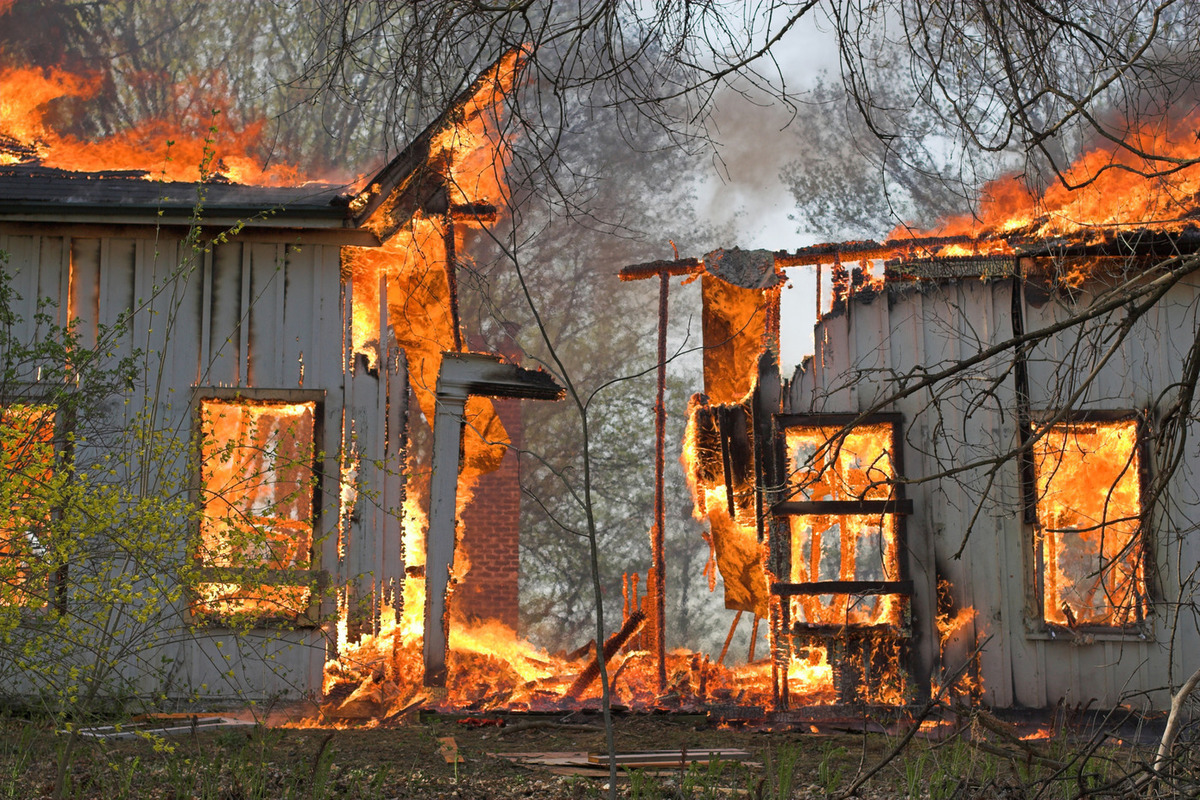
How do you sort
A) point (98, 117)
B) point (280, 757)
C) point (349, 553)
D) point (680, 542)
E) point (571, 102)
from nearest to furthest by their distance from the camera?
1. point (280, 757)
2. point (349, 553)
3. point (98, 117)
4. point (571, 102)
5. point (680, 542)

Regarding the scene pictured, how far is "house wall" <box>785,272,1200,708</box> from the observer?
30.3 feet

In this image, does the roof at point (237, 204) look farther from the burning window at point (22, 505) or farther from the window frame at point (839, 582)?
the window frame at point (839, 582)

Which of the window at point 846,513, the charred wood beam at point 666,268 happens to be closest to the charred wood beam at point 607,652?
the window at point 846,513

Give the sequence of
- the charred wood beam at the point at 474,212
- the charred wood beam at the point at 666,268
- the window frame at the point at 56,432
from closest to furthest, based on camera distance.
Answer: the window frame at the point at 56,432, the charred wood beam at the point at 474,212, the charred wood beam at the point at 666,268

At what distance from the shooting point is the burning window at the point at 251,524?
6480mm

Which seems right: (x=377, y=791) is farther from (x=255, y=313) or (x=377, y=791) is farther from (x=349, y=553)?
(x=255, y=313)

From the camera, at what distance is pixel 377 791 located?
5.41m

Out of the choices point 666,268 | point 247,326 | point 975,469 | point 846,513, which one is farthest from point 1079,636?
point 247,326

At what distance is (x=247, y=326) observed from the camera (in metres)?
9.55

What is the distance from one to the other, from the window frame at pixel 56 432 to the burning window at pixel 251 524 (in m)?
0.81

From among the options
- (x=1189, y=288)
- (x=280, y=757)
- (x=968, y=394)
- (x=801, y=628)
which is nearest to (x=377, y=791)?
(x=280, y=757)

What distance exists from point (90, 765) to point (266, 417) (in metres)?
7.96

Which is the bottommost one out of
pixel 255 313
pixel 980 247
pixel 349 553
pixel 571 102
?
pixel 349 553

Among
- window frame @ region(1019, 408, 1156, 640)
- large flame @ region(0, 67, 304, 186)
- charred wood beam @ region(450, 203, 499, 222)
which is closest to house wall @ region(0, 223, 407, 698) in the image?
large flame @ region(0, 67, 304, 186)
